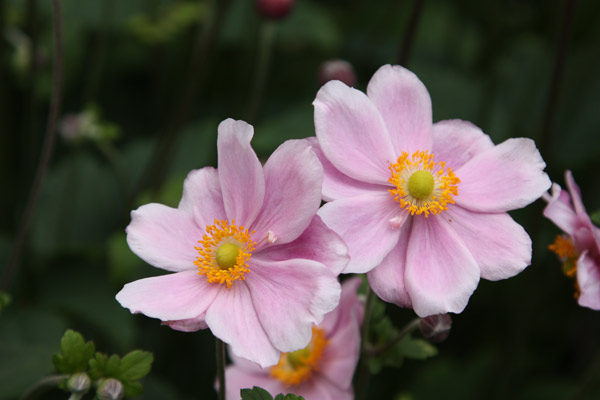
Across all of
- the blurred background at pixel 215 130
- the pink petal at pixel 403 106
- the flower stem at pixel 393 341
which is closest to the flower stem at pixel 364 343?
the flower stem at pixel 393 341

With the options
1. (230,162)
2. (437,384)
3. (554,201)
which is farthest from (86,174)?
(554,201)

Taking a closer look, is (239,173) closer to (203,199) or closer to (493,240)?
(203,199)

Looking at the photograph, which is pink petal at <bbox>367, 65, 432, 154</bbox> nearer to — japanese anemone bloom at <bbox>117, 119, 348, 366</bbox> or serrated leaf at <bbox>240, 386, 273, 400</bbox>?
japanese anemone bloom at <bbox>117, 119, 348, 366</bbox>

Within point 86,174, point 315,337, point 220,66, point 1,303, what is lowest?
point 315,337

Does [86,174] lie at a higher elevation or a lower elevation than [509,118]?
higher

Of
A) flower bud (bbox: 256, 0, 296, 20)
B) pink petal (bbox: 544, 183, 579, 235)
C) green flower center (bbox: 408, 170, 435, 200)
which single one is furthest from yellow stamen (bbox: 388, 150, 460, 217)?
flower bud (bbox: 256, 0, 296, 20)

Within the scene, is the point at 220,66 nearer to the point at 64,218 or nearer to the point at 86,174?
the point at 86,174
